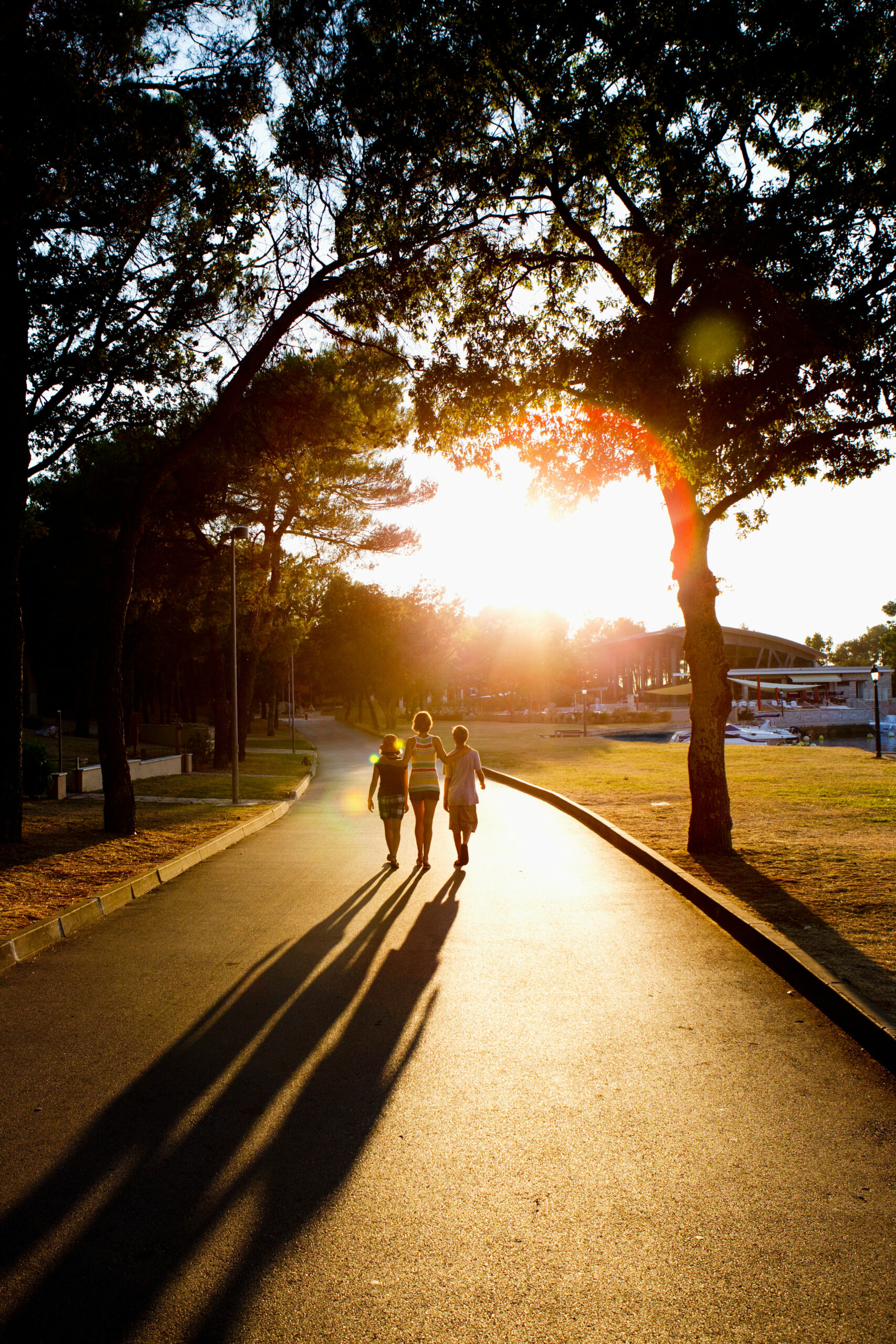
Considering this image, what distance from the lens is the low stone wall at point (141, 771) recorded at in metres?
19.5

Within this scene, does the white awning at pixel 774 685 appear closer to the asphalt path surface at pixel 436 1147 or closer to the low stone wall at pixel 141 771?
the low stone wall at pixel 141 771

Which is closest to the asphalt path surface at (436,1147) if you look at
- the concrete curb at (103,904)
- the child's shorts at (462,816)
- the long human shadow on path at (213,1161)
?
the long human shadow on path at (213,1161)

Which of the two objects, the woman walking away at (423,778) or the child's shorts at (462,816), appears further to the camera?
the child's shorts at (462,816)

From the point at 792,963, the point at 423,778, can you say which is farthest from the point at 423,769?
the point at 792,963

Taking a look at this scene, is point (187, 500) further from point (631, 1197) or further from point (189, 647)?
point (189, 647)

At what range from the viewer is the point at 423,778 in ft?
35.0

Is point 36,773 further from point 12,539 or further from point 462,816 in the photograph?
point 462,816

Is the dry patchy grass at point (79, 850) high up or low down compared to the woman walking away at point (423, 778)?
down

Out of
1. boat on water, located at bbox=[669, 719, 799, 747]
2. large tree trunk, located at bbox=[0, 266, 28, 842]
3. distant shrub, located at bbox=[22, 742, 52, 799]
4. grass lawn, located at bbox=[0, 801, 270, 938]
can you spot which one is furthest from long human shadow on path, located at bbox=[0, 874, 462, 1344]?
boat on water, located at bbox=[669, 719, 799, 747]

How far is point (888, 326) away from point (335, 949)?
8059 mm

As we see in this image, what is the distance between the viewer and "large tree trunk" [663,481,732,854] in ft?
34.6

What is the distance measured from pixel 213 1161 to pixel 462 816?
7582 mm

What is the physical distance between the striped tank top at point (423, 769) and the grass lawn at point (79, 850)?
3.05 m

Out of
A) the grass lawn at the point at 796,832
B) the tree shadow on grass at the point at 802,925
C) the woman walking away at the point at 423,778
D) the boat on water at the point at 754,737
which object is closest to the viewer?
the tree shadow on grass at the point at 802,925
